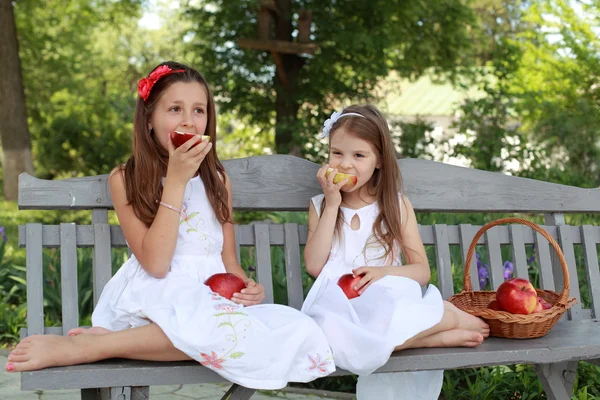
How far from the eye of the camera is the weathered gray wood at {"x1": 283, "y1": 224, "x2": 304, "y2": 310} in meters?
3.24

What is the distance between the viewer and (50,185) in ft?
9.61

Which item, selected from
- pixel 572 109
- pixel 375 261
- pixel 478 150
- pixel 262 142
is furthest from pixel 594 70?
pixel 375 261

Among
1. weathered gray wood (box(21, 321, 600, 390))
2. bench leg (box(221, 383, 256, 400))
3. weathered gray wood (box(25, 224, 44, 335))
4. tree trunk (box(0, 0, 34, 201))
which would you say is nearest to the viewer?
weathered gray wood (box(21, 321, 600, 390))

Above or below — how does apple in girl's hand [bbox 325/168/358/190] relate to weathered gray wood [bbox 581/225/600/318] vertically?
above

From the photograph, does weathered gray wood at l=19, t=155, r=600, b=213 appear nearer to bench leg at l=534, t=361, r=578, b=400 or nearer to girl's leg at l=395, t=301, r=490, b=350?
girl's leg at l=395, t=301, r=490, b=350

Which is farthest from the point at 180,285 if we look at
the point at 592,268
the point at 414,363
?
the point at 592,268

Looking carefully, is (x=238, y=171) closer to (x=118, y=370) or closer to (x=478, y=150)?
(x=118, y=370)

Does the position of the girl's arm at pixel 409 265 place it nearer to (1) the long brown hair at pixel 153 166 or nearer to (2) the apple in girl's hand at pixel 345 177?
(2) the apple in girl's hand at pixel 345 177

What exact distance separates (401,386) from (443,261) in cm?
67

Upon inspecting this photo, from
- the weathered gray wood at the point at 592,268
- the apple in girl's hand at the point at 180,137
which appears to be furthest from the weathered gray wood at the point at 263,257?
the weathered gray wood at the point at 592,268

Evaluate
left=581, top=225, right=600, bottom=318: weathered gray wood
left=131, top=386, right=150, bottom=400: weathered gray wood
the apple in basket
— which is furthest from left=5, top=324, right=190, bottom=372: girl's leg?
left=581, top=225, right=600, bottom=318: weathered gray wood

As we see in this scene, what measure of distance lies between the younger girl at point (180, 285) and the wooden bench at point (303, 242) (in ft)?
0.28

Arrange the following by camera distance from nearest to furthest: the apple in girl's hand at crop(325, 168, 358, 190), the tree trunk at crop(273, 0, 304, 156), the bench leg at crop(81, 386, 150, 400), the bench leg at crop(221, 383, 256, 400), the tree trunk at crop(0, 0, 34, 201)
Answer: the bench leg at crop(81, 386, 150, 400), the bench leg at crop(221, 383, 256, 400), the apple in girl's hand at crop(325, 168, 358, 190), the tree trunk at crop(273, 0, 304, 156), the tree trunk at crop(0, 0, 34, 201)

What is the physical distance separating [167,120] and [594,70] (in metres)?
8.55
